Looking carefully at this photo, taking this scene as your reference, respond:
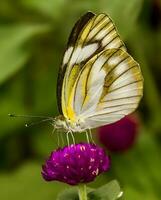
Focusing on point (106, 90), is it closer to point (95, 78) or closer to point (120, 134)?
point (95, 78)

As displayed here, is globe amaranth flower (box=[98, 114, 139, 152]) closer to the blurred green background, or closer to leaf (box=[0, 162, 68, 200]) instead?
the blurred green background

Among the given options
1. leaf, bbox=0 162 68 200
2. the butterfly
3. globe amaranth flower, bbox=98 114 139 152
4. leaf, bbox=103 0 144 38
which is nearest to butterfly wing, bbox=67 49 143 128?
the butterfly

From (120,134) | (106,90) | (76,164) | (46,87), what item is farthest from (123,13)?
(76,164)

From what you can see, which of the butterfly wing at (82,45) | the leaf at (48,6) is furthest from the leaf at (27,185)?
the butterfly wing at (82,45)

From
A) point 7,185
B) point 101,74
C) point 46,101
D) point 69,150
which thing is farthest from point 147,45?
point 69,150

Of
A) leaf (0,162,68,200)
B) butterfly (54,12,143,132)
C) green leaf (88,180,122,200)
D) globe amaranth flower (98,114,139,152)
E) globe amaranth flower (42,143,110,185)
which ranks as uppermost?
butterfly (54,12,143,132)

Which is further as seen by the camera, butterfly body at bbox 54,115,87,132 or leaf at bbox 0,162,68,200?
leaf at bbox 0,162,68,200
